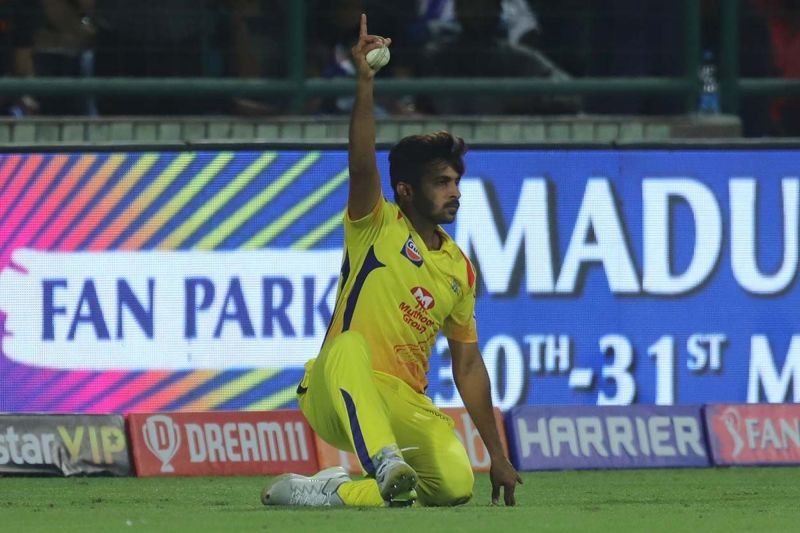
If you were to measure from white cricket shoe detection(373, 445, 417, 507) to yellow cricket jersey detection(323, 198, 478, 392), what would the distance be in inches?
27.7

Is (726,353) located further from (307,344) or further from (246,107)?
(246,107)

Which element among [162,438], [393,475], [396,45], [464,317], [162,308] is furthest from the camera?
[396,45]

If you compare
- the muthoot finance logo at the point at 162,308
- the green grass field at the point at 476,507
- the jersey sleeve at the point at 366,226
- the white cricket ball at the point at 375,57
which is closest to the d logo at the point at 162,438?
the green grass field at the point at 476,507

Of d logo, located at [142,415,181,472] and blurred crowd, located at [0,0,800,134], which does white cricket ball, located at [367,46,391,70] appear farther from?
blurred crowd, located at [0,0,800,134]

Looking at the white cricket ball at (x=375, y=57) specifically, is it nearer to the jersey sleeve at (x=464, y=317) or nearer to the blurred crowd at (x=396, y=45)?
the jersey sleeve at (x=464, y=317)

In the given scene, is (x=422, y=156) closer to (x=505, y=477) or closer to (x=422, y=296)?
(x=422, y=296)

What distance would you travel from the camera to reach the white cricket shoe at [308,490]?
8.26m

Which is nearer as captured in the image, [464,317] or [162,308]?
[464,317]

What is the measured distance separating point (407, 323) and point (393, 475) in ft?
3.16

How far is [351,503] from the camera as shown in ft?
26.7

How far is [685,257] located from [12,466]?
445 centimetres

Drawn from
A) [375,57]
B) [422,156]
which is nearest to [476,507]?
[422,156]

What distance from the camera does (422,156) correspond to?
839 cm

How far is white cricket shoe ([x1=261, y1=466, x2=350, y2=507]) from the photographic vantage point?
8.26 metres
